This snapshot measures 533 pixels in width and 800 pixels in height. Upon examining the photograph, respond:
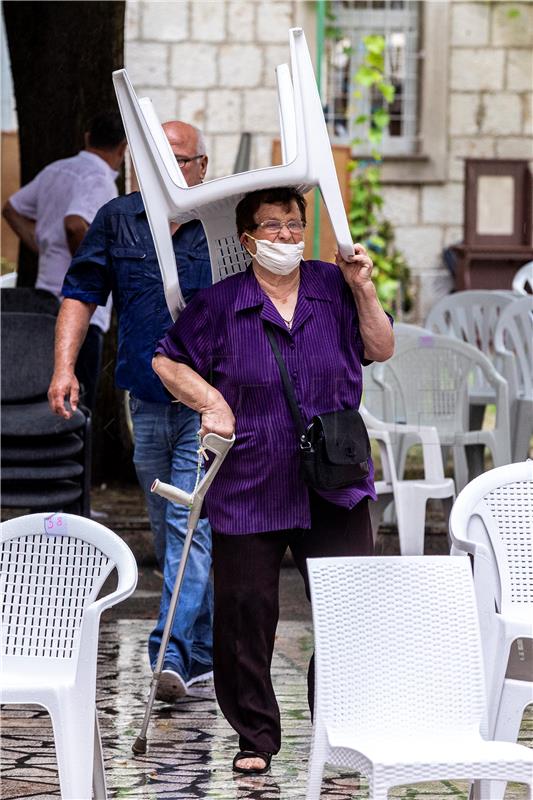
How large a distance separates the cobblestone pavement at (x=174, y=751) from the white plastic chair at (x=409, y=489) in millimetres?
741

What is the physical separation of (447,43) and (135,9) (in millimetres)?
6406

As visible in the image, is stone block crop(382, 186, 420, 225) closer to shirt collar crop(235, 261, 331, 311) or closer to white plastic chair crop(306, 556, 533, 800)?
shirt collar crop(235, 261, 331, 311)

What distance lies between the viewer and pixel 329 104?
28.5 ft

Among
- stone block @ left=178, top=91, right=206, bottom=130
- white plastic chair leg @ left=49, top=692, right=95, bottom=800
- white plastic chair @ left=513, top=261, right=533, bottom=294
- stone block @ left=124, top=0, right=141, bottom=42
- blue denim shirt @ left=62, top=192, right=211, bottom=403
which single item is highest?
stone block @ left=124, top=0, right=141, bottom=42

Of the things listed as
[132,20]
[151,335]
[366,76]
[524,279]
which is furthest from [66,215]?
[366,76]

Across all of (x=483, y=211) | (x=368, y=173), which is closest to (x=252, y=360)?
(x=368, y=173)

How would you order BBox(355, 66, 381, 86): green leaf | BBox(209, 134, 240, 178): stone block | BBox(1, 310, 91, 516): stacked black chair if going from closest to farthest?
1. BBox(209, 134, 240, 178): stone block
2. BBox(1, 310, 91, 516): stacked black chair
3. BBox(355, 66, 381, 86): green leaf

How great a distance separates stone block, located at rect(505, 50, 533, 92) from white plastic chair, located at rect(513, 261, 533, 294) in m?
2.58

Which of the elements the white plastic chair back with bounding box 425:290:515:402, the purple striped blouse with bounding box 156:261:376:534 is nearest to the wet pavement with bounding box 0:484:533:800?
the purple striped blouse with bounding box 156:261:376:534

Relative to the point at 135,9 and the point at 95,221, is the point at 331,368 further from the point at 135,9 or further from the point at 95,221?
the point at 135,9

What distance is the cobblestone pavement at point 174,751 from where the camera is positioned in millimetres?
4488

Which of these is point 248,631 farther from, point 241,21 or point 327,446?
point 241,21

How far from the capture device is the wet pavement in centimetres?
449

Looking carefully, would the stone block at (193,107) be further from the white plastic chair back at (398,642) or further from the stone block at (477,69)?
the stone block at (477,69)
